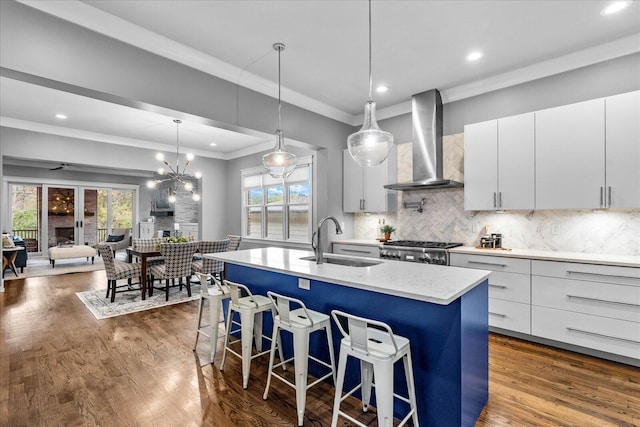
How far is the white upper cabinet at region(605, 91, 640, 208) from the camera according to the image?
9.12ft

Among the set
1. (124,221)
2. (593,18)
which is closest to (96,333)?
(593,18)

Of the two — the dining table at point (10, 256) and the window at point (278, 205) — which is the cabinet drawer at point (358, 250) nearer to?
the window at point (278, 205)

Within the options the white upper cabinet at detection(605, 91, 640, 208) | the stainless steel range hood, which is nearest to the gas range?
the stainless steel range hood

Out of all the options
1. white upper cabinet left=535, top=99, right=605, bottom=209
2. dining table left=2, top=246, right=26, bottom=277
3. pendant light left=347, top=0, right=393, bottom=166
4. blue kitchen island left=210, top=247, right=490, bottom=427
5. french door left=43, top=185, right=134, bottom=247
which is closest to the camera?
blue kitchen island left=210, top=247, right=490, bottom=427

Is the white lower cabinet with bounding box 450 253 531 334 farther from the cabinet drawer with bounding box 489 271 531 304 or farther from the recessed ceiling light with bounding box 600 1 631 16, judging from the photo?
the recessed ceiling light with bounding box 600 1 631 16

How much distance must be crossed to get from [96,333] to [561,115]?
5454 mm

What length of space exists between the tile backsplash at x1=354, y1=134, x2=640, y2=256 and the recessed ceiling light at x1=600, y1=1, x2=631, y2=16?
5.70 ft

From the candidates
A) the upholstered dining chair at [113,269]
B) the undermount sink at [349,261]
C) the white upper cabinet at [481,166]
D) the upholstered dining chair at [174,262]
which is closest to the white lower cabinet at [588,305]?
the white upper cabinet at [481,166]

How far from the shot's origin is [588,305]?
9.01 ft

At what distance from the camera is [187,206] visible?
845cm

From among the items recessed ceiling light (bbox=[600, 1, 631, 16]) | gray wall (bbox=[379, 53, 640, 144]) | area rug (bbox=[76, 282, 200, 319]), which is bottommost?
area rug (bbox=[76, 282, 200, 319])

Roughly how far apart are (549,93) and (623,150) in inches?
37.9

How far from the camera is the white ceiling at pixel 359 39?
2500 mm

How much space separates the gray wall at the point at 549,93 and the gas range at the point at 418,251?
5.11 ft
